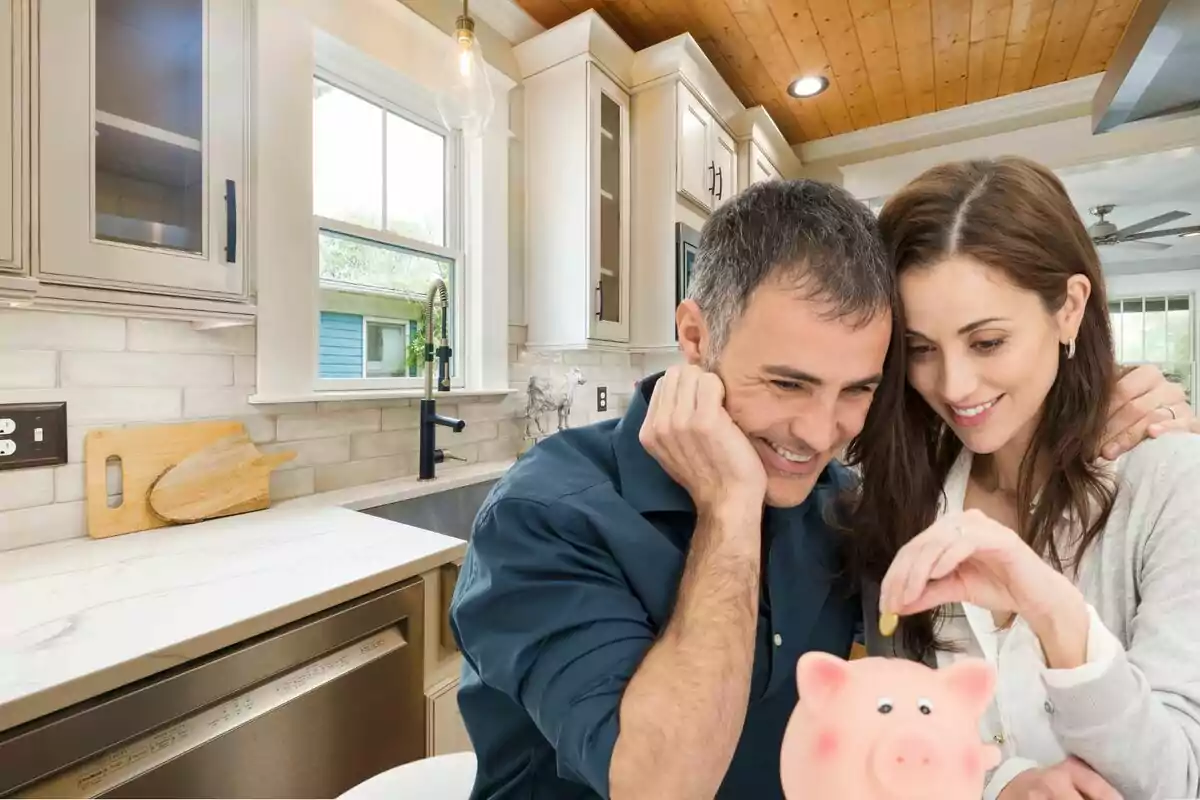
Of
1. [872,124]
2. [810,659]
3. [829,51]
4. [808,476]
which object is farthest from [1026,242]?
[872,124]

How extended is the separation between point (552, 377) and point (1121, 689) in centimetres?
214

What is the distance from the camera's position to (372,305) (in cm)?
201

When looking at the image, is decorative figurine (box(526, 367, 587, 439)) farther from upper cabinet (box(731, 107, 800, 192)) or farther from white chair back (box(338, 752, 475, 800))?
white chair back (box(338, 752, 475, 800))

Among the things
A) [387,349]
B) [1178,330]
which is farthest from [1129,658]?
[1178,330]

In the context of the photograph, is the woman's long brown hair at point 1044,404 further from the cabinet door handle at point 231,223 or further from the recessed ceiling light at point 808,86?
the recessed ceiling light at point 808,86

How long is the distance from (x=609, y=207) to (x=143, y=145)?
166cm

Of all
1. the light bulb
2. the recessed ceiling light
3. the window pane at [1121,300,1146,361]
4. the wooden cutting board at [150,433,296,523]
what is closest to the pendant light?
the light bulb

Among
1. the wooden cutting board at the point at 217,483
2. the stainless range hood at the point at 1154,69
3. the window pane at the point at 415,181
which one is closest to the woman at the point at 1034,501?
the stainless range hood at the point at 1154,69

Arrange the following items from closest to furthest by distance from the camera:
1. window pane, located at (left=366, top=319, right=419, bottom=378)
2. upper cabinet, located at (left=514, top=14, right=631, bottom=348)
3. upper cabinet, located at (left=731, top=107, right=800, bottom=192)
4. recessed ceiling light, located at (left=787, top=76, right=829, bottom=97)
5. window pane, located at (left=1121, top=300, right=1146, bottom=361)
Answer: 1. window pane, located at (left=366, top=319, right=419, bottom=378)
2. upper cabinet, located at (left=514, top=14, right=631, bottom=348)
3. recessed ceiling light, located at (left=787, top=76, right=829, bottom=97)
4. upper cabinet, located at (left=731, top=107, right=800, bottom=192)
5. window pane, located at (left=1121, top=300, right=1146, bottom=361)

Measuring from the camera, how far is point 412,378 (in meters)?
2.11

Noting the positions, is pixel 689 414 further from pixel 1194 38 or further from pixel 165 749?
pixel 1194 38

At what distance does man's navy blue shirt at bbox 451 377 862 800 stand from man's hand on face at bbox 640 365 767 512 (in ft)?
0.23

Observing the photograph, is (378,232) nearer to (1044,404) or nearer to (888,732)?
(1044,404)

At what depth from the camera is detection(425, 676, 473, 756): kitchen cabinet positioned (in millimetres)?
1228
